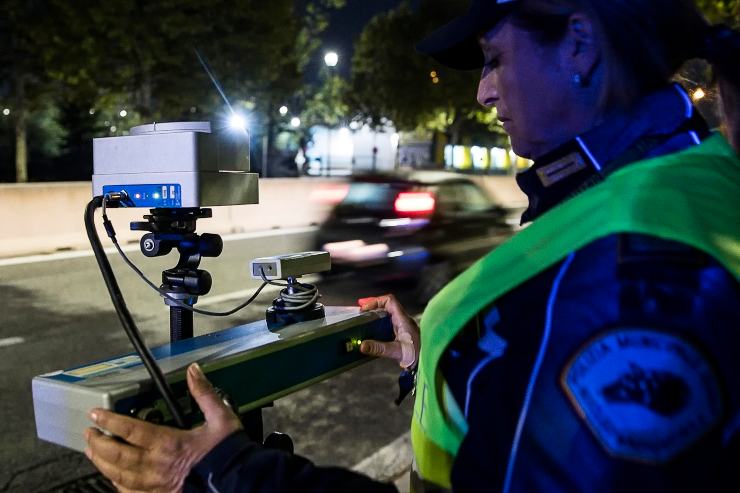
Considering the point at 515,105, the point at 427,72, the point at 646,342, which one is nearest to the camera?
the point at 646,342

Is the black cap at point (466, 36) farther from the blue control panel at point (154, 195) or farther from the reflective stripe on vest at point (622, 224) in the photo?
the blue control panel at point (154, 195)

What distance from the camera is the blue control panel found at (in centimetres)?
163

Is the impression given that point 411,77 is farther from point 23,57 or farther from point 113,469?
point 113,469

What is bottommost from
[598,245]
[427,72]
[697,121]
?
[598,245]

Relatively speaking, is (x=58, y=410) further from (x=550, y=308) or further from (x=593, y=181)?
(x=593, y=181)

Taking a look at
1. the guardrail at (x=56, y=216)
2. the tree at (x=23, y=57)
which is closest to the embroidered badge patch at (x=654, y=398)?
the guardrail at (x=56, y=216)

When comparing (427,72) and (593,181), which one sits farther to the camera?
(427,72)

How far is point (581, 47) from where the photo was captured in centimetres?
111

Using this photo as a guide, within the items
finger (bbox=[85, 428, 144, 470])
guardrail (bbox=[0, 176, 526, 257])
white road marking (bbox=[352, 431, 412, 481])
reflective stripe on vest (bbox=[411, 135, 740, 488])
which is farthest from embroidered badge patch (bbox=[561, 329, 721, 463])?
guardrail (bbox=[0, 176, 526, 257])

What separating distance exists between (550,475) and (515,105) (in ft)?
2.18

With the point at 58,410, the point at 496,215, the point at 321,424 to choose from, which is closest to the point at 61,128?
the point at 496,215

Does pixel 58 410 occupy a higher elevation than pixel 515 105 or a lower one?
lower

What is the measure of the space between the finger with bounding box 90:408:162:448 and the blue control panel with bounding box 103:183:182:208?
616mm

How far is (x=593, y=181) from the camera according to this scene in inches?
41.0
